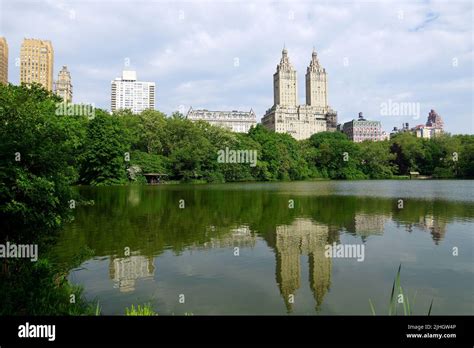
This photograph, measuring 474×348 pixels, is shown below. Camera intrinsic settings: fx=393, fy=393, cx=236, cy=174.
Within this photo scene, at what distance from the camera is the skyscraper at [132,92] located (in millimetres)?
145750

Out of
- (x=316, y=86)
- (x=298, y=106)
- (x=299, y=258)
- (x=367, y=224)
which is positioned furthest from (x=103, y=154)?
(x=316, y=86)

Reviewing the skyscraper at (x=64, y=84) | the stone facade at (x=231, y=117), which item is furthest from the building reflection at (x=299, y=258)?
the stone facade at (x=231, y=117)

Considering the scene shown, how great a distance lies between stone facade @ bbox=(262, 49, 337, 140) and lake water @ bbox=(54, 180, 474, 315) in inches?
5814

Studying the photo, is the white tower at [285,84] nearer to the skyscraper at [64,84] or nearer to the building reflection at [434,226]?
the skyscraper at [64,84]

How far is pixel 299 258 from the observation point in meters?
10.7

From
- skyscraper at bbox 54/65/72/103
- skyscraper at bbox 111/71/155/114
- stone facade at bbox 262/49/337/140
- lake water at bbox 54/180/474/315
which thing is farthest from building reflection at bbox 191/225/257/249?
stone facade at bbox 262/49/337/140

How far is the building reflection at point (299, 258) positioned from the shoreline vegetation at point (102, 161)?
4.01m

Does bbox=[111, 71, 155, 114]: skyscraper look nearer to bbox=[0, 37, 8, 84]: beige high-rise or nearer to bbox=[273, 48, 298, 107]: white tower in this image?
bbox=[273, 48, 298, 107]: white tower

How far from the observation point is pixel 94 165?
179ft
